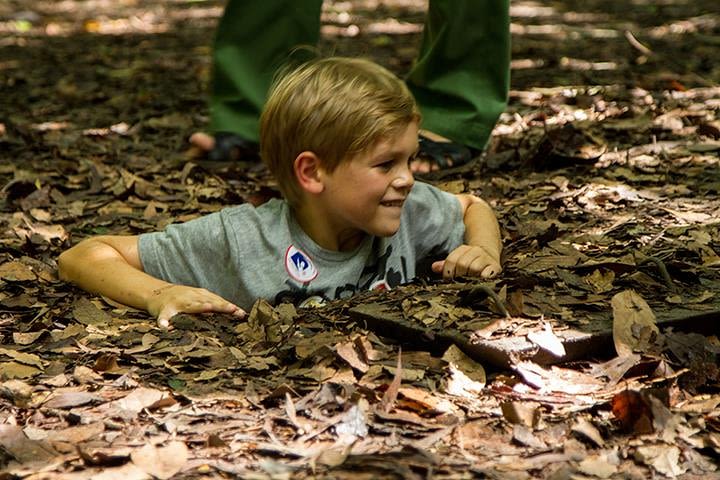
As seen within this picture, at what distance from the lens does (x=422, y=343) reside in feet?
9.71

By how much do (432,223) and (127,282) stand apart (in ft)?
3.72

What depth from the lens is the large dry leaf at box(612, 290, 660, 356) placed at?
2.82m

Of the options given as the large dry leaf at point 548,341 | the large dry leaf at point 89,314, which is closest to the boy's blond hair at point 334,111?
the large dry leaf at point 89,314

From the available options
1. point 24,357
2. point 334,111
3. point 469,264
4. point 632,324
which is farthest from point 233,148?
point 632,324

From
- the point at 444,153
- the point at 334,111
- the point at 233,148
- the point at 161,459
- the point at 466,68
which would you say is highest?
the point at 334,111

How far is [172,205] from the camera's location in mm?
4676

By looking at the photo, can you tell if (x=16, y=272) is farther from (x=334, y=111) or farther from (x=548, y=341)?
(x=548, y=341)

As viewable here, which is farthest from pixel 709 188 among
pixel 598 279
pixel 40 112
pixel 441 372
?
pixel 40 112

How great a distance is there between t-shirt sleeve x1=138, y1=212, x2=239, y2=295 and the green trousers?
1.51 m

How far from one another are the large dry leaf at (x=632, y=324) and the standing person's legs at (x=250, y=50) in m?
2.53

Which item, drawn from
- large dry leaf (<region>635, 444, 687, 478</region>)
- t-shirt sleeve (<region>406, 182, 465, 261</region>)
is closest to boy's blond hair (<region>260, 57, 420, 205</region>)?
t-shirt sleeve (<region>406, 182, 465, 261</region>)

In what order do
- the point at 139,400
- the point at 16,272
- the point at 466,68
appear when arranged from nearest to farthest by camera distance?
the point at 139,400 < the point at 16,272 < the point at 466,68

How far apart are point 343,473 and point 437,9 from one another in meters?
3.22

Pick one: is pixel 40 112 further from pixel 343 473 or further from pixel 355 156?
pixel 343 473
